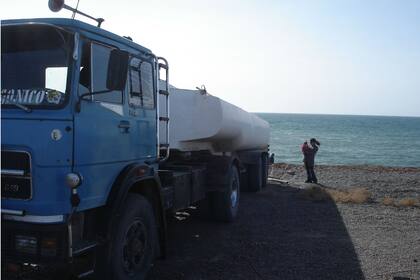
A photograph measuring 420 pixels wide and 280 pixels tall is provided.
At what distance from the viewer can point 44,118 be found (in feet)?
15.3

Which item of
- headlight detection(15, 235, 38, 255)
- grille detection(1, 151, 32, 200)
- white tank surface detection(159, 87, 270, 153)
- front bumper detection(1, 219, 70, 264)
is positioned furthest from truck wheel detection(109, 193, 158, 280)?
white tank surface detection(159, 87, 270, 153)

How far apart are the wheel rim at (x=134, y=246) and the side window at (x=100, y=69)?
1499 millimetres

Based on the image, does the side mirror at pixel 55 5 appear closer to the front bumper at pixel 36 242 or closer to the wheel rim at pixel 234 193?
the front bumper at pixel 36 242

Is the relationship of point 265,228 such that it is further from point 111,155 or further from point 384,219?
point 111,155

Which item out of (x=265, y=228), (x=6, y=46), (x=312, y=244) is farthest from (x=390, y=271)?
(x=6, y=46)

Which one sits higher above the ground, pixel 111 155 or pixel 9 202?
pixel 111 155

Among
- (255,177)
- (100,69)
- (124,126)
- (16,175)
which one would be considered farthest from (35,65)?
(255,177)

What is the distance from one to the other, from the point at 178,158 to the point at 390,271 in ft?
13.8

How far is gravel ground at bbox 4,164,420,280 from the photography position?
708cm

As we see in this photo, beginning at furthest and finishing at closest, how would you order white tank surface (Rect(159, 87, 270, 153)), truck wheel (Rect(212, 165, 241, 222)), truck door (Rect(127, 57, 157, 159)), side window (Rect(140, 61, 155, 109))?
truck wheel (Rect(212, 165, 241, 222)) < white tank surface (Rect(159, 87, 270, 153)) < side window (Rect(140, 61, 155, 109)) < truck door (Rect(127, 57, 157, 159))

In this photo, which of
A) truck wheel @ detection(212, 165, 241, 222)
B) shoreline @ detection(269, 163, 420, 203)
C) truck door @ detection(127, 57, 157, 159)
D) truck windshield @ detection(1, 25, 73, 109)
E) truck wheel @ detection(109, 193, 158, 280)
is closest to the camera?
truck windshield @ detection(1, 25, 73, 109)

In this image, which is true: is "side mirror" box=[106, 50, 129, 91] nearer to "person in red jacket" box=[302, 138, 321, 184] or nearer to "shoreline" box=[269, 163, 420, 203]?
"shoreline" box=[269, 163, 420, 203]

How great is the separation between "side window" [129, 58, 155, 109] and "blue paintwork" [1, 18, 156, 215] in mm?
299

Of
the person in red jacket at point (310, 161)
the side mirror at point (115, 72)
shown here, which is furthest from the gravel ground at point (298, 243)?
the person in red jacket at point (310, 161)
